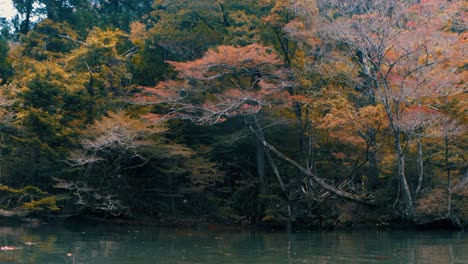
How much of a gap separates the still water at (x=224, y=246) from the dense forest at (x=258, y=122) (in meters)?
1.64

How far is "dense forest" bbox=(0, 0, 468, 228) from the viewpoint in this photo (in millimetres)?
19172

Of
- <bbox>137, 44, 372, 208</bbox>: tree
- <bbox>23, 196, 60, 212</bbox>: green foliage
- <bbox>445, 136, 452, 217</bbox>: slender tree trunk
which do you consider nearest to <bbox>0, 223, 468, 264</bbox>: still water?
<bbox>23, 196, 60, 212</bbox>: green foliage

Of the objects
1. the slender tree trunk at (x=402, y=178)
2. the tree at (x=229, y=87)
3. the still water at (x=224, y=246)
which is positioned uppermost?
the tree at (x=229, y=87)

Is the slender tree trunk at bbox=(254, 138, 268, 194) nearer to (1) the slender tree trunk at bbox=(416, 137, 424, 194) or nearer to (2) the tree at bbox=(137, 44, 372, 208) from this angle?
(2) the tree at bbox=(137, 44, 372, 208)

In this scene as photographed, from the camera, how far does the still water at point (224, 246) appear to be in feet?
40.3

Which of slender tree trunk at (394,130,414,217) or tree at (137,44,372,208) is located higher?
tree at (137,44,372,208)

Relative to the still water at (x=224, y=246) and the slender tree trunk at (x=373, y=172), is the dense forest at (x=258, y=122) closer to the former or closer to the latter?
the slender tree trunk at (x=373, y=172)

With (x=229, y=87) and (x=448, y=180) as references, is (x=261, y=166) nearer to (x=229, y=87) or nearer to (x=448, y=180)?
(x=229, y=87)

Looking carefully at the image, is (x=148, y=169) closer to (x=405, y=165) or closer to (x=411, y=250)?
(x=405, y=165)

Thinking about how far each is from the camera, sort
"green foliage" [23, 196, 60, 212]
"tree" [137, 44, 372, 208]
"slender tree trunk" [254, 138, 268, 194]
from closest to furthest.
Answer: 1. "tree" [137, 44, 372, 208]
2. "green foliage" [23, 196, 60, 212]
3. "slender tree trunk" [254, 138, 268, 194]

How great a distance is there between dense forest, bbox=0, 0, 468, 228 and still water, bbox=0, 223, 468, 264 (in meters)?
1.64

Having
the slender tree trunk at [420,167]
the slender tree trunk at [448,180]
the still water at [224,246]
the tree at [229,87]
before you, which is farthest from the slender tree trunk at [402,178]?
the tree at [229,87]

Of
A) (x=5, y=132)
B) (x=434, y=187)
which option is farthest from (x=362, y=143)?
(x=5, y=132)

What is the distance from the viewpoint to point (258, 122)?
22.6m
